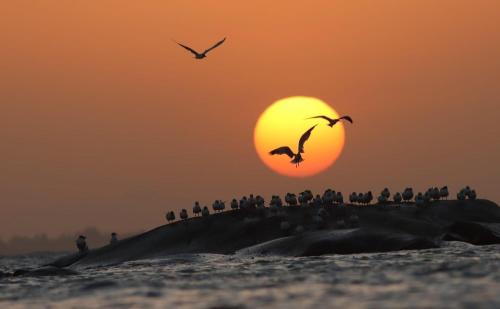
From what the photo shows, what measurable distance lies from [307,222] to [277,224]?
2.16 meters

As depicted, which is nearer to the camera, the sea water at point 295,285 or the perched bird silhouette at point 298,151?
the sea water at point 295,285

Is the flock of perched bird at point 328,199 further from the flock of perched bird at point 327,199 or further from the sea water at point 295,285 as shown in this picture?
the sea water at point 295,285

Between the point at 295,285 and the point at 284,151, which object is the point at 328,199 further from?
the point at 295,285

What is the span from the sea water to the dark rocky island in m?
10.4

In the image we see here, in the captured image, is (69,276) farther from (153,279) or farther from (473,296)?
(473,296)

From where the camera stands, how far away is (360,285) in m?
34.6

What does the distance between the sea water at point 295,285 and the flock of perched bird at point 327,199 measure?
2702 centimetres

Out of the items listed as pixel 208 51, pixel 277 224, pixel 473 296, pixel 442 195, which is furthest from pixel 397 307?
pixel 442 195

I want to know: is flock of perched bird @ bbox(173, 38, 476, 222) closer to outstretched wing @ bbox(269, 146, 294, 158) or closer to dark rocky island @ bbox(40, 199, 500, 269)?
dark rocky island @ bbox(40, 199, 500, 269)

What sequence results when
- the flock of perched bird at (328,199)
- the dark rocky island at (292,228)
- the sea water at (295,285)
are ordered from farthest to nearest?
the flock of perched bird at (328,199) → the dark rocky island at (292,228) → the sea water at (295,285)

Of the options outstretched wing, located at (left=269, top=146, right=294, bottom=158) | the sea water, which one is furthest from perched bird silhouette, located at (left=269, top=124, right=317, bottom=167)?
the sea water

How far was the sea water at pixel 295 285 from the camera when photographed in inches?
1199

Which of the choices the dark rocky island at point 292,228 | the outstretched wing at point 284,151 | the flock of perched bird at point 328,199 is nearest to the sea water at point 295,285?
the dark rocky island at point 292,228

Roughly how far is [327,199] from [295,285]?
44476 mm
